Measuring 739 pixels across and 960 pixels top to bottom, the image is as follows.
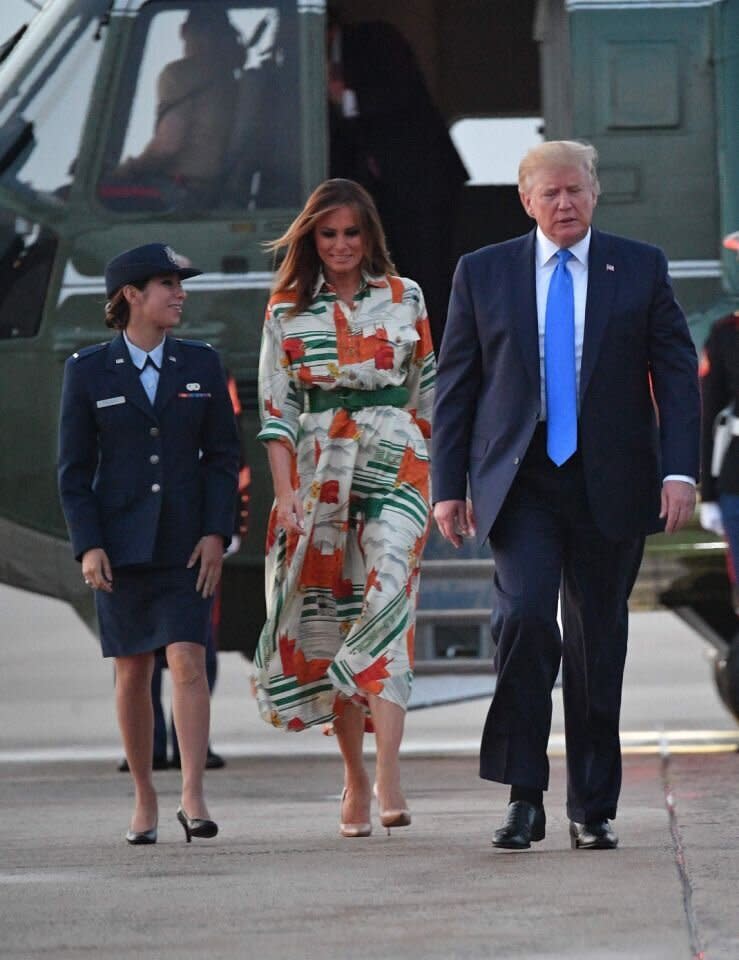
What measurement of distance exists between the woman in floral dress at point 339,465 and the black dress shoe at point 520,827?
2.57 feet

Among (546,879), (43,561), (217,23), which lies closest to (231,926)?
(546,879)

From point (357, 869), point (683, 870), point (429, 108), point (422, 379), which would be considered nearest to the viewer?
point (683, 870)

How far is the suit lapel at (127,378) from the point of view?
18.8ft

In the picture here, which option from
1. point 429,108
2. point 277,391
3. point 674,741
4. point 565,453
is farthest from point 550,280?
point 429,108

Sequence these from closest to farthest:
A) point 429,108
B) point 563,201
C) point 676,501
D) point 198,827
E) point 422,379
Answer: point 676,501
point 563,201
point 198,827
point 422,379
point 429,108

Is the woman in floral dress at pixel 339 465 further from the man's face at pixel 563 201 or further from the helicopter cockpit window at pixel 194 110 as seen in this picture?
the helicopter cockpit window at pixel 194 110

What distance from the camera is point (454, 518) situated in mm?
5227

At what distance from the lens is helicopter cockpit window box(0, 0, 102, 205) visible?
8.09 metres

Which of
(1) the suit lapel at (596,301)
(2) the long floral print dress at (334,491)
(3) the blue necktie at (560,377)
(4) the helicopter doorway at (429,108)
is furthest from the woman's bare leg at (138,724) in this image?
(4) the helicopter doorway at (429,108)

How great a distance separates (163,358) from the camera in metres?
5.80

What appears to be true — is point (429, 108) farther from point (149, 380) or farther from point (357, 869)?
point (357, 869)

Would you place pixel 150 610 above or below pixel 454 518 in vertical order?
below

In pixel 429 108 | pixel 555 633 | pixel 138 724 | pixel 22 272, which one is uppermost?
pixel 429 108

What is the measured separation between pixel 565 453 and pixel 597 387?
0.17 meters
